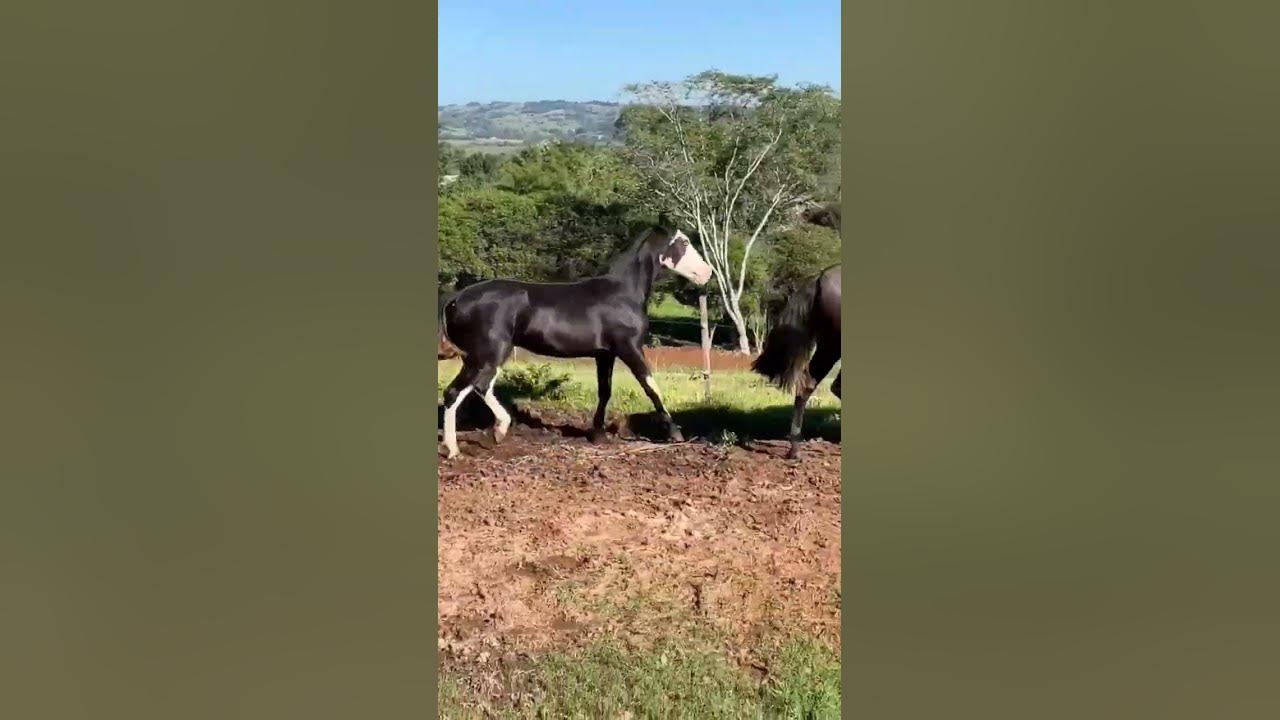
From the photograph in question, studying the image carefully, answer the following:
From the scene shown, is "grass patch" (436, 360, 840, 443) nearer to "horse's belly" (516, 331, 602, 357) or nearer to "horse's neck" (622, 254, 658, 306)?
A: "horse's belly" (516, 331, 602, 357)

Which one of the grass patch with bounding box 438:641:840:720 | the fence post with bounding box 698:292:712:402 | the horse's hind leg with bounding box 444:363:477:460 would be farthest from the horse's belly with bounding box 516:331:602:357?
the grass patch with bounding box 438:641:840:720

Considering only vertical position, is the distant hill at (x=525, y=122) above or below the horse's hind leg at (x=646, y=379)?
above

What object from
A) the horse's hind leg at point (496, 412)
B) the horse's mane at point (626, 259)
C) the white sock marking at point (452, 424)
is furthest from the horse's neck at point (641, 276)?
the white sock marking at point (452, 424)

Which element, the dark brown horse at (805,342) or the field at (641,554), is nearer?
the field at (641,554)

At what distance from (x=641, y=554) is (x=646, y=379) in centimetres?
69

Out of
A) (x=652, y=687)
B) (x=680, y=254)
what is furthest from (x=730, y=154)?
(x=652, y=687)

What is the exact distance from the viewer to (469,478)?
349 centimetres

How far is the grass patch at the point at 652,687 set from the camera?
273 centimetres

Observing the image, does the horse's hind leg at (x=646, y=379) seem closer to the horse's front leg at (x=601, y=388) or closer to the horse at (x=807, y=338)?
the horse's front leg at (x=601, y=388)

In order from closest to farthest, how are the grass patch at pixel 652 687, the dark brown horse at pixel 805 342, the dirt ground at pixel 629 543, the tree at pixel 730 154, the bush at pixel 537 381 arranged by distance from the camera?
the grass patch at pixel 652 687, the dirt ground at pixel 629 543, the tree at pixel 730 154, the dark brown horse at pixel 805 342, the bush at pixel 537 381

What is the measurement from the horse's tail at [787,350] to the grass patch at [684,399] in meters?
0.06

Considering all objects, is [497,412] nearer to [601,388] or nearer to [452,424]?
[452,424]

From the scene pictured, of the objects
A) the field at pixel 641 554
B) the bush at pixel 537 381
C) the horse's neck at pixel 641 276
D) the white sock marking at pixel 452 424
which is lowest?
the field at pixel 641 554
